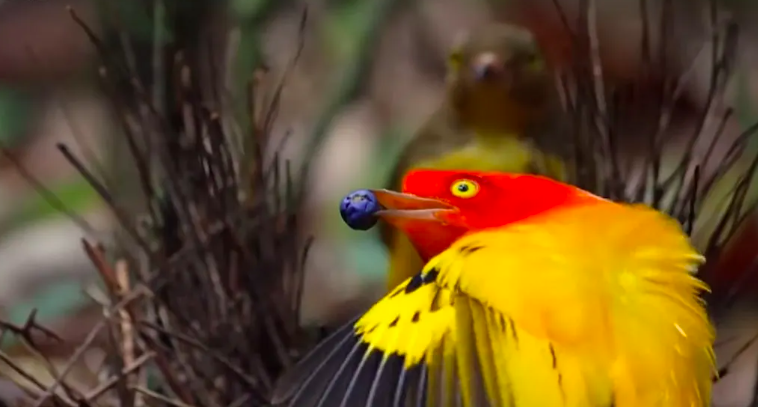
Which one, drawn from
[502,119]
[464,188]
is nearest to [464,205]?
[464,188]

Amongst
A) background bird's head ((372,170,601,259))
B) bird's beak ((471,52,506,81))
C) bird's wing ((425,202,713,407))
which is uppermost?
bird's beak ((471,52,506,81))

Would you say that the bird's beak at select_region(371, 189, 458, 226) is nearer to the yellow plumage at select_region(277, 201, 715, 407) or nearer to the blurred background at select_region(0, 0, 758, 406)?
the yellow plumage at select_region(277, 201, 715, 407)

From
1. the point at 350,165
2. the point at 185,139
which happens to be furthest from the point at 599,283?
the point at 350,165

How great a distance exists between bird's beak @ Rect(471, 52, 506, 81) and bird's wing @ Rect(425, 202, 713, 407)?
334mm

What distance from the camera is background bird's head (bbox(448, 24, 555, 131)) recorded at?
86 centimetres

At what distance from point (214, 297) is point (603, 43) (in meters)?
0.49

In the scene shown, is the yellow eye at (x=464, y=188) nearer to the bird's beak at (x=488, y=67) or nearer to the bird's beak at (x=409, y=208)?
the bird's beak at (x=409, y=208)

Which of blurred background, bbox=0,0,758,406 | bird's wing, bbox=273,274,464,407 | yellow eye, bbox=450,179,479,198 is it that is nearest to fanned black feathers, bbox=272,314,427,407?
bird's wing, bbox=273,274,464,407

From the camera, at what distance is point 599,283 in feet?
1.80

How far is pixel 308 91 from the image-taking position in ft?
3.39

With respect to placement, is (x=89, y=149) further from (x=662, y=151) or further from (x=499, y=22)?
(x=662, y=151)

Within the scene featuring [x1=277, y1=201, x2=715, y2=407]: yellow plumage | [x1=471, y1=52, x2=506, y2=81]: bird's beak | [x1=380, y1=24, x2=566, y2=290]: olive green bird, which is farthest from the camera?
[x1=471, y1=52, x2=506, y2=81]: bird's beak

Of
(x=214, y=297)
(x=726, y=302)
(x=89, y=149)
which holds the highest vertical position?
(x=89, y=149)

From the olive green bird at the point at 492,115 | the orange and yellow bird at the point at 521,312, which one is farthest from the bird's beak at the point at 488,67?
the orange and yellow bird at the point at 521,312
